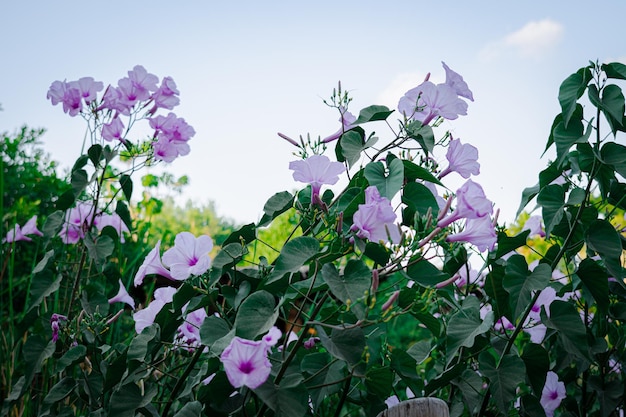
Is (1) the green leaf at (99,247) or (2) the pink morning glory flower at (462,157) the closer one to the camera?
(2) the pink morning glory flower at (462,157)

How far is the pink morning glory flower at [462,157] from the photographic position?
153 centimetres

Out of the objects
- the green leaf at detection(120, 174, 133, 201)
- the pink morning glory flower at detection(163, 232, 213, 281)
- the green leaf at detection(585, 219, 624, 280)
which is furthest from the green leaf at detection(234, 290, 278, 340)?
the green leaf at detection(120, 174, 133, 201)

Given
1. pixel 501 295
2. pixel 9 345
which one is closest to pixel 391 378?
pixel 501 295

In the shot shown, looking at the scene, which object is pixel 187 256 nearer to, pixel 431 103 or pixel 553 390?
pixel 431 103

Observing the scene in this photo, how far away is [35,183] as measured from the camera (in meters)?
4.09

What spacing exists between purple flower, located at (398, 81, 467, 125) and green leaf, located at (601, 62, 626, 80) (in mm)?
501

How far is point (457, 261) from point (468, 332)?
11.5 inches

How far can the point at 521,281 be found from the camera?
1.61 m

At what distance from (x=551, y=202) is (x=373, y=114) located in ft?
1.90

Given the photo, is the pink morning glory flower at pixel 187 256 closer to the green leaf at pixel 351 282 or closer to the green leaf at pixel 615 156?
the green leaf at pixel 351 282

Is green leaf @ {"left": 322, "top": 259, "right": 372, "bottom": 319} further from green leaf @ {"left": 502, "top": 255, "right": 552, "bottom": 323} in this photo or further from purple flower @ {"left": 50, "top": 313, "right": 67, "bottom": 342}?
purple flower @ {"left": 50, "top": 313, "right": 67, "bottom": 342}

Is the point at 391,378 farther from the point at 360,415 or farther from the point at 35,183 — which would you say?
the point at 35,183

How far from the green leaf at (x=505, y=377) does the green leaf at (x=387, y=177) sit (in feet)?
1.94

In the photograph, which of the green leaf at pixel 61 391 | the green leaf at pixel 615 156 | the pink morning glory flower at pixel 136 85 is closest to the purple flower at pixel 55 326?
the green leaf at pixel 61 391
